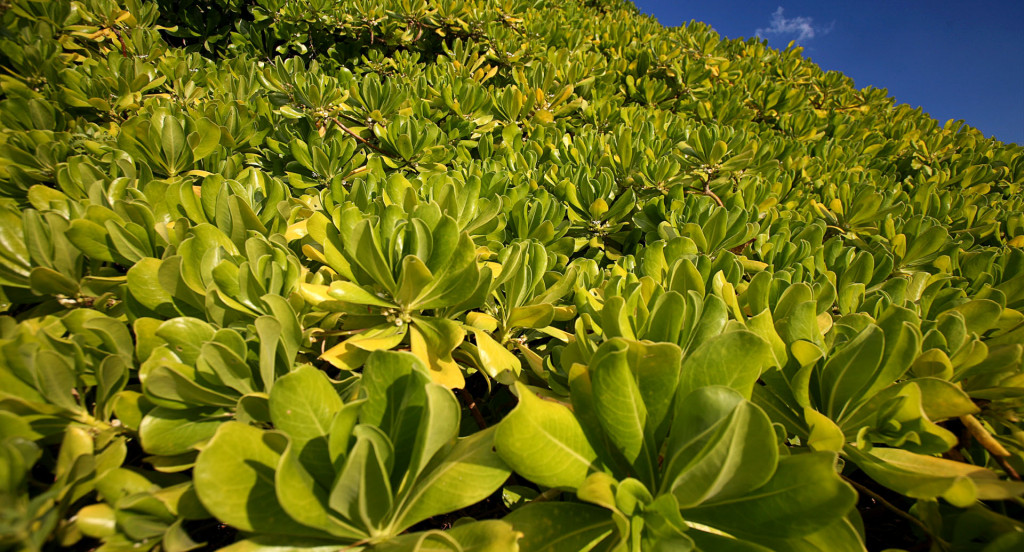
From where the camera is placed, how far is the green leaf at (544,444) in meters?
0.67

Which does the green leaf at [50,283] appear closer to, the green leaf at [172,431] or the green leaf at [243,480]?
the green leaf at [172,431]

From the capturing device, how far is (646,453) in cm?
82

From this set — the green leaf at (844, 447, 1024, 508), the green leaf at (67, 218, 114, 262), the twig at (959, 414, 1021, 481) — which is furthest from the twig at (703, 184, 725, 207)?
the green leaf at (67, 218, 114, 262)

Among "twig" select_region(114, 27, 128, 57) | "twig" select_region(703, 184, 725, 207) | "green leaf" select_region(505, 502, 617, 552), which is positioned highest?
"twig" select_region(703, 184, 725, 207)

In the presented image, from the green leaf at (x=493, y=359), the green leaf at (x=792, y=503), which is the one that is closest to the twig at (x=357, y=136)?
the green leaf at (x=493, y=359)

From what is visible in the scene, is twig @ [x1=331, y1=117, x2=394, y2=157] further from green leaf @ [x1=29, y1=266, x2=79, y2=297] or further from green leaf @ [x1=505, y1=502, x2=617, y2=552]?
green leaf @ [x1=505, y1=502, x2=617, y2=552]

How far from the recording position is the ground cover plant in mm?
687

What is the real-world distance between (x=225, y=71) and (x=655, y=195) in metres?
2.82

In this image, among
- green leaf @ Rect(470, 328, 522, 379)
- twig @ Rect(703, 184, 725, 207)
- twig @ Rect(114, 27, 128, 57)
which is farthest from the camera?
twig @ Rect(114, 27, 128, 57)

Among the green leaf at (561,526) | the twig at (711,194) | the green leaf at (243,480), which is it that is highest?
the twig at (711,194)

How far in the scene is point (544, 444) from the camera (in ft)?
2.36

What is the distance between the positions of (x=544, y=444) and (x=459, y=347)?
18.9 inches

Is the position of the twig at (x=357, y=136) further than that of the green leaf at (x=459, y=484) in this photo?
Yes

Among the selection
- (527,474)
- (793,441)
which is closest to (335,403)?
(527,474)
